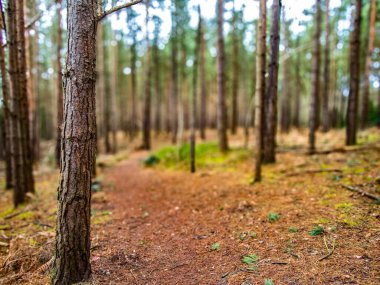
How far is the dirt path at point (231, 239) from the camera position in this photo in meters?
3.64

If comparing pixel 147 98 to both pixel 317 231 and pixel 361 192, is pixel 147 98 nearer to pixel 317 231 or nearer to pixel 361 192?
pixel 361 192

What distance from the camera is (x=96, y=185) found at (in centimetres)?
903

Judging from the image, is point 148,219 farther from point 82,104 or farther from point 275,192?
point 82,104

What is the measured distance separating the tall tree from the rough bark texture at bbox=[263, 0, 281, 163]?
5.87 m

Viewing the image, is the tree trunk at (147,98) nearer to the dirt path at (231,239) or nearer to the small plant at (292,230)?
the dirt path at (231,239)

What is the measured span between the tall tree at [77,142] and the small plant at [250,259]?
2229mm

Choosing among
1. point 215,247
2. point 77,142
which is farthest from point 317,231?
point 77,142

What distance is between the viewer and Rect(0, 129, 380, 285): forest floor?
376 cm

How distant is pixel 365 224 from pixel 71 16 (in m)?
5.22

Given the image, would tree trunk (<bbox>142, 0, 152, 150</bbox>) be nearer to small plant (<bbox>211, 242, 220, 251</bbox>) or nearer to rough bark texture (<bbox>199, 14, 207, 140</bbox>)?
rough bark texture (<bbox>199, 14, 207, 140</bbox>)

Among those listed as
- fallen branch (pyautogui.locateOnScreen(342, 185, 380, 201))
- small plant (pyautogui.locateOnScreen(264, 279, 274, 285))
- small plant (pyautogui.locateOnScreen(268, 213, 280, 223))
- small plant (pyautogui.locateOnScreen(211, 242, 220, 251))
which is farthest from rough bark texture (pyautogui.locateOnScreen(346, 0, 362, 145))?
small plant (pyautogui.locateOnScreen(264, 279, 274, 285))

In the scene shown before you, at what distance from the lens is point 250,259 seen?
3.98m

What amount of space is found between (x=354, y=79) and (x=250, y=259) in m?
8.06

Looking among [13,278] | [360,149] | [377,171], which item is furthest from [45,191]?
[360,149]
